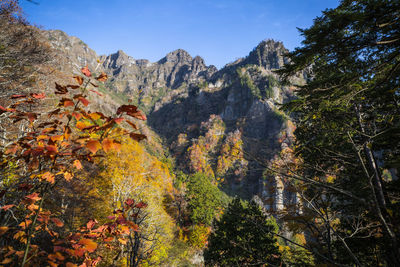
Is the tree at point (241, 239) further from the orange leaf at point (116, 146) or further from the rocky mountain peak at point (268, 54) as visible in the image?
the rocky mountain peak at point (268, 54)

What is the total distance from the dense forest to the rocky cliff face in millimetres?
15368

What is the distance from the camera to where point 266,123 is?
285 ft

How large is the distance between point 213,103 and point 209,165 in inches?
4197

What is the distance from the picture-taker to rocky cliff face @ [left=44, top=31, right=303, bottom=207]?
74875 millimetres

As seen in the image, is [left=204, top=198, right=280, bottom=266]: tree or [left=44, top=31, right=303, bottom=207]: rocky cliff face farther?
[left=44, top=31, right=303, bottom=207]: rocky cliff face

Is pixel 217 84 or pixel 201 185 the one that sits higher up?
pixel 217 84

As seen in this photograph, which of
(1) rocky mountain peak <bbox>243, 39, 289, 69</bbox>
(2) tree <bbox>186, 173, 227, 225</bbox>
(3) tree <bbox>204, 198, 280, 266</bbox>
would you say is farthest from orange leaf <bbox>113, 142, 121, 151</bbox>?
(1) rocky mountain peak <bbox>243, 39, 289, 69</bbox>

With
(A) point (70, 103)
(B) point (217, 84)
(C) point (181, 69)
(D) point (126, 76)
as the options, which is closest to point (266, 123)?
(B) point (217, 84)

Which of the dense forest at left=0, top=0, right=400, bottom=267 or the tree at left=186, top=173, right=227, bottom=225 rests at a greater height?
the dense forest at left=0, top=0, right=400, bottom=267

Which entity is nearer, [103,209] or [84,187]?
[103,209]

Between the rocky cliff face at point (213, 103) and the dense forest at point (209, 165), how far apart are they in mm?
15368

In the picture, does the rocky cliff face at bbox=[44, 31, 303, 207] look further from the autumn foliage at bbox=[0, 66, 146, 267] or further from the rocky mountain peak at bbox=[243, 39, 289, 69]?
the autumn foliage at bbox=[0, 66, 146, 267]

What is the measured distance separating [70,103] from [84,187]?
1319 centimetres

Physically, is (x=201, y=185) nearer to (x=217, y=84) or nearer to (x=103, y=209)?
(x=103, y=209)
